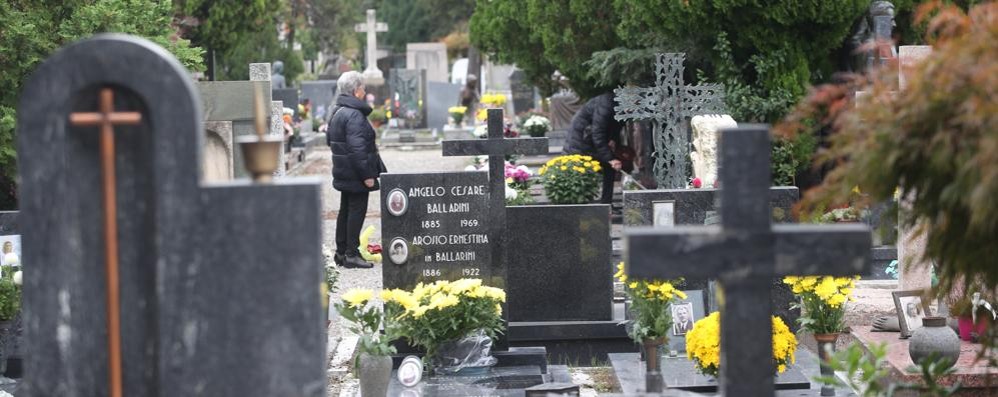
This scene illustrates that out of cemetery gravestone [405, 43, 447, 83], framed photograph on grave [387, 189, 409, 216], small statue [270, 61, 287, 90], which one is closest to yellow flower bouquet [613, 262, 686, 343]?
framed photograph on grave [387, 189, 409, 216]

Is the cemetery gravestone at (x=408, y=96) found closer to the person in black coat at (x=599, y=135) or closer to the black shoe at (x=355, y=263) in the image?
the person in black coat at (x=599, y=135)

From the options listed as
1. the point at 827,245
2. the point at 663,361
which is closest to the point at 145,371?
the point at 827,245

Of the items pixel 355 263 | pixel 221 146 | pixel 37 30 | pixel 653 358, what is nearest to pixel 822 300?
pixel 653 358

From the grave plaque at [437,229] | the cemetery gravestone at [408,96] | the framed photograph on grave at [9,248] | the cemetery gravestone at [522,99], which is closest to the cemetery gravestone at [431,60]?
the cemetery gravestone at [522,99]

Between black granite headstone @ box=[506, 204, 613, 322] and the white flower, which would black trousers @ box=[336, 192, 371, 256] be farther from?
the white flower

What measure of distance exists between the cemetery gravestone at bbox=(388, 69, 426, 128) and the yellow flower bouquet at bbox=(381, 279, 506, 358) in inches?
938

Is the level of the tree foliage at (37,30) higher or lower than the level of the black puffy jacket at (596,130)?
higher

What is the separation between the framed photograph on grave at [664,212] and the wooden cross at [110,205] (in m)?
5.50

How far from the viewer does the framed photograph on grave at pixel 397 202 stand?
916 cm

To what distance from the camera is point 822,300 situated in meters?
8.41

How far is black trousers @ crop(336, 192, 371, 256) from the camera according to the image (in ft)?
42.2

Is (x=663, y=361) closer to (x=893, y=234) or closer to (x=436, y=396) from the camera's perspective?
(x=436, y=396)

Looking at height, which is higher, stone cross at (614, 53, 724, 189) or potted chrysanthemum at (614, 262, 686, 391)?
stone cross at (614, 53, 724, 189)

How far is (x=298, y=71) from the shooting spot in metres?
37.8
